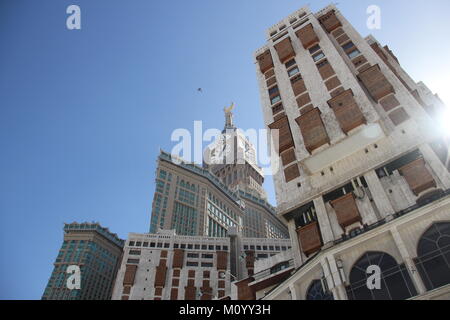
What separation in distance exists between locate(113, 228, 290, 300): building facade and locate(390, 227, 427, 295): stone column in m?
51.9

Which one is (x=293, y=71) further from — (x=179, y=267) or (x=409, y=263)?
(x=179, y=267)

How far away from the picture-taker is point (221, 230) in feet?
414

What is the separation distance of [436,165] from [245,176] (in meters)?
136

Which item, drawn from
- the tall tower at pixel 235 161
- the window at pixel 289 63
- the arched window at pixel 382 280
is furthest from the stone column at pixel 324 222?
the tall tower at pixel 235 161

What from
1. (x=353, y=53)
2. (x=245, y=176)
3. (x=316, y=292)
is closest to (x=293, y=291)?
(x=316, y=292)

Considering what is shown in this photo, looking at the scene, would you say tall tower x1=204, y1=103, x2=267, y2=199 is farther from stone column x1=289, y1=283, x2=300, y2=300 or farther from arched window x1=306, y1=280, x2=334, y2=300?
arched window x1=306, y1=280, x2=334, y2=300

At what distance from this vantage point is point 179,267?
296ft

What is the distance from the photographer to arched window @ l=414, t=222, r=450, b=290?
90.6 ft

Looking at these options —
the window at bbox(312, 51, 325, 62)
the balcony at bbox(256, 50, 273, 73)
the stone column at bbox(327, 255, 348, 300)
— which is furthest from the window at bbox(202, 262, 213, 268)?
the stone column at bbox(327, 255, 348, 300)

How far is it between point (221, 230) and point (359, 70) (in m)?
85.2

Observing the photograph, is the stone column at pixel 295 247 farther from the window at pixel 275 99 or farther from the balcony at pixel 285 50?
the balcony at pixel 285 50

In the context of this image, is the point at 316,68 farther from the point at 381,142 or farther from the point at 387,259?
the point at 387,259

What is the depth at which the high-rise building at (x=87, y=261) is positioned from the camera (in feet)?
384
